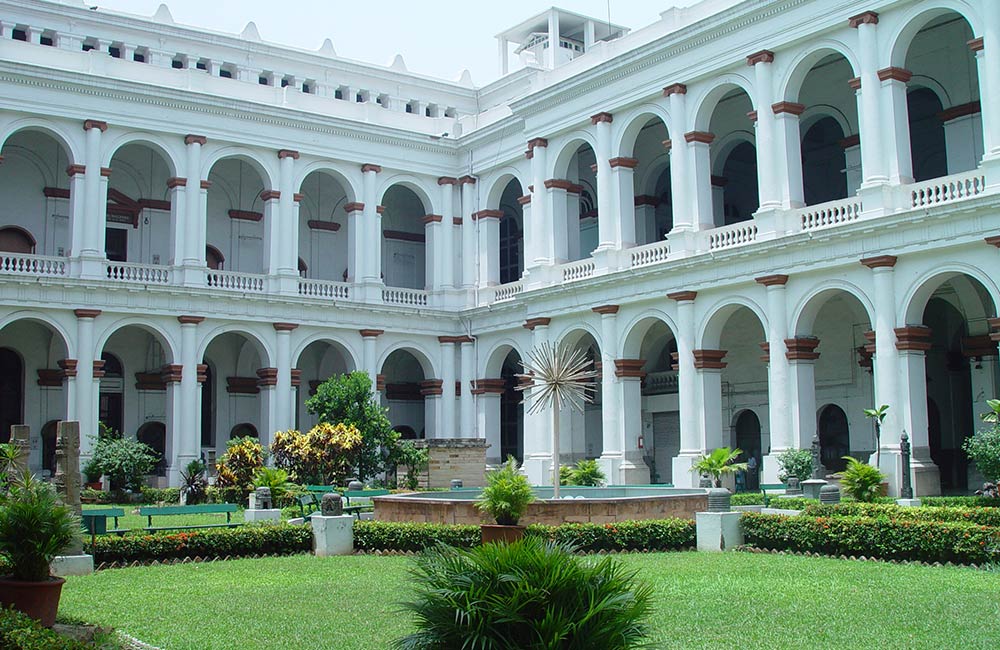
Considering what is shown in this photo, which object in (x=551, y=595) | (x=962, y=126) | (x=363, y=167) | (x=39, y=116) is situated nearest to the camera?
(x=551, y=595)

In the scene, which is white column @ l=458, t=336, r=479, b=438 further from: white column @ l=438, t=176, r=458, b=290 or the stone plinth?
the stone plinth

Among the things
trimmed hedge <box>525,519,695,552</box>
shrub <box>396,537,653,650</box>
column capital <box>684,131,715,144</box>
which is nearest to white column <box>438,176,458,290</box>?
column capital <box>684,131,715,144</box>

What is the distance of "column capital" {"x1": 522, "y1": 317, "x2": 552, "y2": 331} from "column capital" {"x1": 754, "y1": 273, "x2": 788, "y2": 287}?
830 centimetres

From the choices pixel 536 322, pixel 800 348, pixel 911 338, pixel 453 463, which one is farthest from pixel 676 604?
pixel 536 322

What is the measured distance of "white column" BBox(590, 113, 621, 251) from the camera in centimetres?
3188

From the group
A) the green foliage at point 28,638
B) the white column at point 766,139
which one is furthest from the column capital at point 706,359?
the green foliage at point 28,638

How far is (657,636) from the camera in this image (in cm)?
Answer: 973

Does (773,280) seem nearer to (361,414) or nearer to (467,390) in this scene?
(361,414)

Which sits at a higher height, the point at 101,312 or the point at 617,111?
the point at 617,111

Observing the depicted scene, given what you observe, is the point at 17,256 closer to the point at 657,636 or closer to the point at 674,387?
the point at 674,387

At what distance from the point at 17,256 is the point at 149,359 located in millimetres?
6808

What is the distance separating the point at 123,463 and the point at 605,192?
1515 cm

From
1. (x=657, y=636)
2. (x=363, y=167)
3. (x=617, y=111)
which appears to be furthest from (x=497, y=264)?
(x=657, y=636)

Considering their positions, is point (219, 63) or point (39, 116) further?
point (219, 63)
